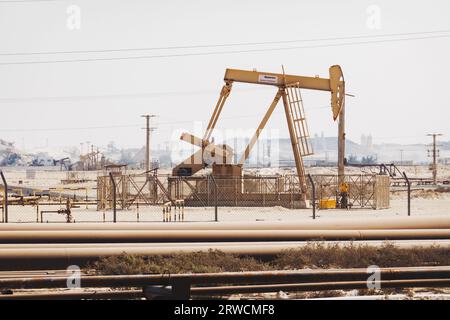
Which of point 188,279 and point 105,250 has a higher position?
point 188,279

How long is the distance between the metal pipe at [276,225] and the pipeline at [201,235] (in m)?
0.37

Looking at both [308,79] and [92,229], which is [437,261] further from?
[308,79]

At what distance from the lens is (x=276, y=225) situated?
13195 millimetres

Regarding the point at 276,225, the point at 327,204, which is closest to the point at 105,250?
the point at 276,225

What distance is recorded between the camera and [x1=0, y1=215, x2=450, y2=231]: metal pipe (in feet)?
42.5

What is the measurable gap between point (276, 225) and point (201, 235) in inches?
64.8

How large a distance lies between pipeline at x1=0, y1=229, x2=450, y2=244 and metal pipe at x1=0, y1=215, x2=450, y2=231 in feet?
1.21

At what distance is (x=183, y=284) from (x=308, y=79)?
25964mm

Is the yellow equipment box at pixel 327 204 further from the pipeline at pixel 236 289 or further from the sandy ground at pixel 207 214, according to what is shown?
the pipeline at pixel 236 289

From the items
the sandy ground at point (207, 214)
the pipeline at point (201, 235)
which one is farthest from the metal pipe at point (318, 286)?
the sandy ground at point (207, 214)

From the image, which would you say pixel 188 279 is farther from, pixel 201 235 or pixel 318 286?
pixel 201 235

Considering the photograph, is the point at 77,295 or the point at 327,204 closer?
the point at 77,295

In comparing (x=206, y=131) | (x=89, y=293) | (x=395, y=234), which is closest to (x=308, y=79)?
(x=206, y=131)

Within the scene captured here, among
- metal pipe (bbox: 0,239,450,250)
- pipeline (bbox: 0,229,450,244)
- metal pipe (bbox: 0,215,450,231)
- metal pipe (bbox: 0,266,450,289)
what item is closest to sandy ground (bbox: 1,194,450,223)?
metal pipe (bbox: 0,215,450,231)
